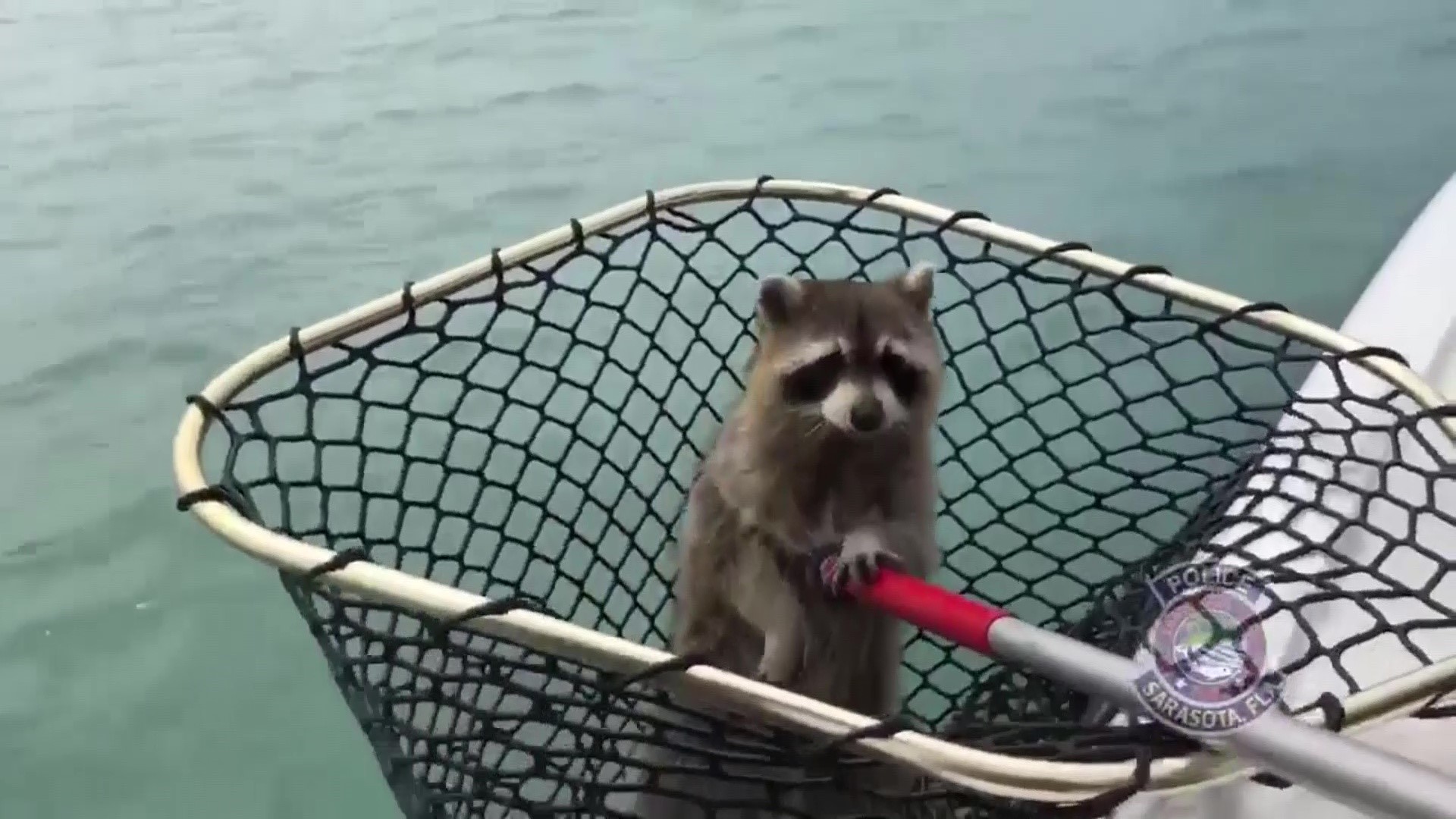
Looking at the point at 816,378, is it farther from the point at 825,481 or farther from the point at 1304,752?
the point at 1304,752

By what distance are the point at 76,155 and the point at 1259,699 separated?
103 inches

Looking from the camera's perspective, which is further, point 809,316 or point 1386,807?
point 809,316

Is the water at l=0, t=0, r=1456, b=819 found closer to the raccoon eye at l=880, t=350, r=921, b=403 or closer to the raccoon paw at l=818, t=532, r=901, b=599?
the raccoon paw at l=818, t=532, r=901, b=599

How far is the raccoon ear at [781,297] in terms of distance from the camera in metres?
1.14

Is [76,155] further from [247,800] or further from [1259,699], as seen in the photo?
[1259,699]

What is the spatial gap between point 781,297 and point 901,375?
13 centimetres

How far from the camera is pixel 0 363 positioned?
207cm

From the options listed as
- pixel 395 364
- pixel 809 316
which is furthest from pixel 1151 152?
pixel 395 364

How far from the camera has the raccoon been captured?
1.10m

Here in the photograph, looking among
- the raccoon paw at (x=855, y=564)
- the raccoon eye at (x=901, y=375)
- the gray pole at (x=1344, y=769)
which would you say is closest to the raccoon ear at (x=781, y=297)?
the raccoon eye at (x=901, y=375)

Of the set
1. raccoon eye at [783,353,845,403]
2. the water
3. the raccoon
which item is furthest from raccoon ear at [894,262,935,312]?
the water

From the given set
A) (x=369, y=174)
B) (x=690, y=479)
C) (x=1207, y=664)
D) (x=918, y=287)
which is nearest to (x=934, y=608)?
(x=1207, y=664)

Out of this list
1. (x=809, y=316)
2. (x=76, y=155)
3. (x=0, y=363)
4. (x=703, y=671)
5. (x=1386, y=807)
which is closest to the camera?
(x=1386, y=807)

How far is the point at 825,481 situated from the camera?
3.79 ft
